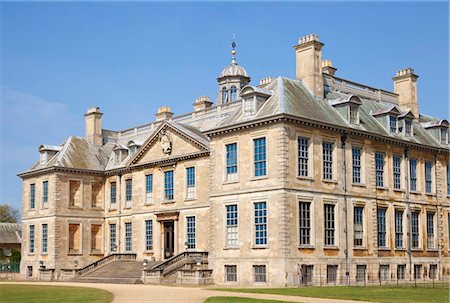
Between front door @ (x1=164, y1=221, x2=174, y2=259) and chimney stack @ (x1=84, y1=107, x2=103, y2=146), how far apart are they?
12.1 metres

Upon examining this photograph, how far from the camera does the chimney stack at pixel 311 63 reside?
38906 mm

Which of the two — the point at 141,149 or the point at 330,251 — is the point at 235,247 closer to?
the point at 330,251

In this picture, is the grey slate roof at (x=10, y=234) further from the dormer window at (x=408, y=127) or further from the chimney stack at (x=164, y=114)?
the dormer window at (x=408, y=127)

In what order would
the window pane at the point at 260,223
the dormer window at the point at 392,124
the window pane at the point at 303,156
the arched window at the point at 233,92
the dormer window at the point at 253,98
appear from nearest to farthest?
the window pane at the point at 260,223, the window pane at the point at 303,156, the dormer window at the point at 253,98, the dormer window at the point at 392,124, the arched window at the point at 233,92

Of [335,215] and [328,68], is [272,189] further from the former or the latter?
[328,68]

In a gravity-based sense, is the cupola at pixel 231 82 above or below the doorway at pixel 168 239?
above

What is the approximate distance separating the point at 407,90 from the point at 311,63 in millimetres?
10160

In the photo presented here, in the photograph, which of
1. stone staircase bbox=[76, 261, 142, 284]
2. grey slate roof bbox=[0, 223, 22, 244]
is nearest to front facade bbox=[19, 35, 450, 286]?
stone staircase bbox=[76, 261, 142, 284]

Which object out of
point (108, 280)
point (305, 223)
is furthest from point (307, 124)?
point (108, 280)

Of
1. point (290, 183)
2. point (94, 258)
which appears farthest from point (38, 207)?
point (290, 183)

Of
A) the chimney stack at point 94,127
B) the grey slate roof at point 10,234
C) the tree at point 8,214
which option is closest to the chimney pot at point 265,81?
the chimney stack at point 94,127

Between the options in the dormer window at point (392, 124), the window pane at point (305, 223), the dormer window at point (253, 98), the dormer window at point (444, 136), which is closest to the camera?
the window pane at point (305, 223)

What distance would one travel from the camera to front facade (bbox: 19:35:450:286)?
3469cm

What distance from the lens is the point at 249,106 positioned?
A: 36.5 metres
